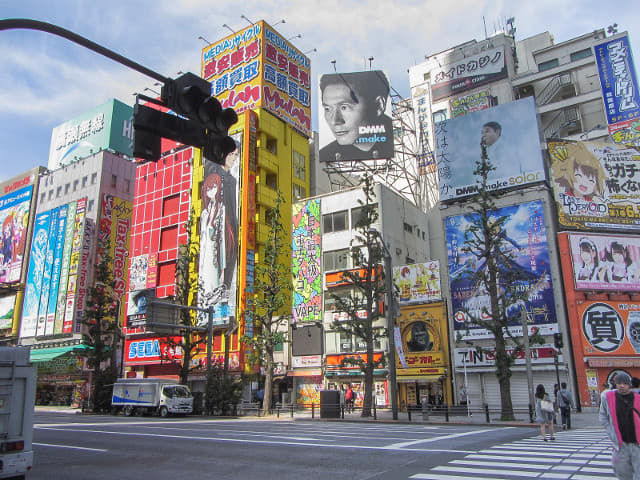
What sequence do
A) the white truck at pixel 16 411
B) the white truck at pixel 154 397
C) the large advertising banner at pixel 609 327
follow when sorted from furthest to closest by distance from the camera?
the large advertising banner at pixel 609 327 → the white truck at pixel 154 397 → the white truck at pixel 16 411

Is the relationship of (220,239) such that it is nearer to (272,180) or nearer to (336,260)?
(272,180)

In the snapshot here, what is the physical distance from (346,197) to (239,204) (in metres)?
10.6

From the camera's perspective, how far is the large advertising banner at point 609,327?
3120cm

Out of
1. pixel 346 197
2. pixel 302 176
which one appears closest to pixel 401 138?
pixel 302 176

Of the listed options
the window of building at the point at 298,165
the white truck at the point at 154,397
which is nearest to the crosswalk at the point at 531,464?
the white truck at the point at 154,397

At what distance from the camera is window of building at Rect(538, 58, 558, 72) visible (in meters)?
58.0

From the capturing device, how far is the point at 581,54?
5584 cm

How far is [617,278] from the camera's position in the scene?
108 feet

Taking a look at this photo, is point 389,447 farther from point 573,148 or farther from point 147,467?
point 573,148

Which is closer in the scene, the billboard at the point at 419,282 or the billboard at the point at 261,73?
the billboard at the point at 419,282

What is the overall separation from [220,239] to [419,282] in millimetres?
19838

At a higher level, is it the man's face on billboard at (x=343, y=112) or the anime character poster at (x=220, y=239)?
the man's face on billboard at (x=343, y=112)

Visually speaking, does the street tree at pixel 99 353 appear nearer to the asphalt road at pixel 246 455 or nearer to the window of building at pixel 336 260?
the window of building at pixel 336 260

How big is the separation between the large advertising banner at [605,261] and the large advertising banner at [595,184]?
1.25m
